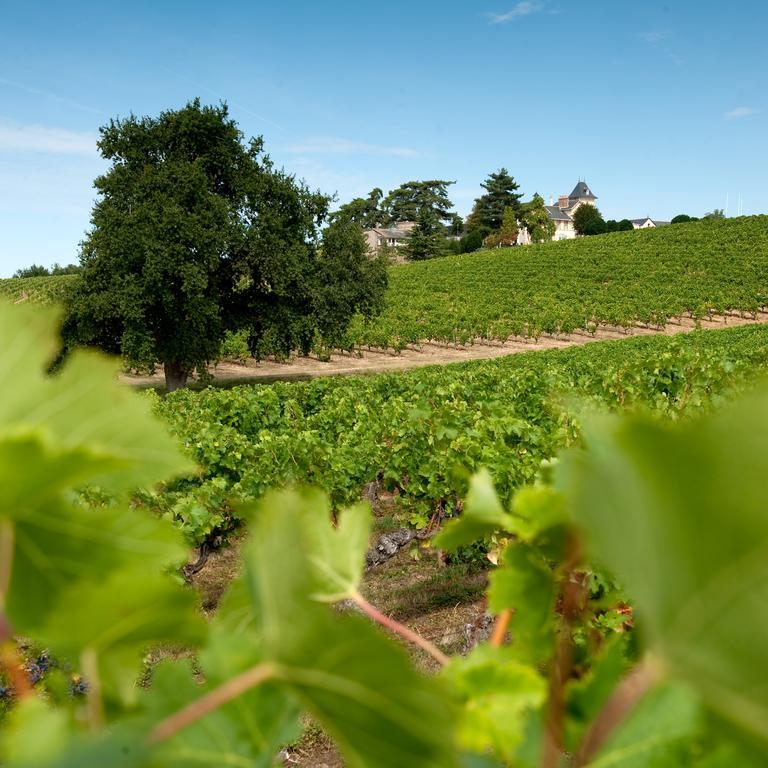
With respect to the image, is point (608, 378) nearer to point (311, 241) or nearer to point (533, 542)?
point (533, 542)

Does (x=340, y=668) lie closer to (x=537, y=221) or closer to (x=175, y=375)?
(x=175, y=375)

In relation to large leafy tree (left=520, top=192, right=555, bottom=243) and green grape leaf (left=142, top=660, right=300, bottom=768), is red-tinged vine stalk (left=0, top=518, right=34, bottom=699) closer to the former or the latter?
green grape leaf (left=142, top=660, right=300, bottom=768)

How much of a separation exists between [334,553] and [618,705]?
0.86 feet

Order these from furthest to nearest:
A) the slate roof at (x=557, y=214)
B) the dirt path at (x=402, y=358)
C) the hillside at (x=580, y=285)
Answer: the slate roof at (x=557, y=214), the hillside at (x=580, y=285), the dirt path at (x=402, y=358)

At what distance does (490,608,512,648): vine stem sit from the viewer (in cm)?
52

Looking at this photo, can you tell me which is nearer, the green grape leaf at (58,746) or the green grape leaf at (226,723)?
the green grape leaf at (58,746)

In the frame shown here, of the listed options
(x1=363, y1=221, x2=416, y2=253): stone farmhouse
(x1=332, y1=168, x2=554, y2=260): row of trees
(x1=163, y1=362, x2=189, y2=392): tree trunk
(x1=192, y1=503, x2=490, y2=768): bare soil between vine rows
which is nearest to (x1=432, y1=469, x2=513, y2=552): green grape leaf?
(x1=192, y1=503, x2=490, y2=768): bare soil between vine rows

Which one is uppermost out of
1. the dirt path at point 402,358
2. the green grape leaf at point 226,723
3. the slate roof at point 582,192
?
the slate roof at point 582,192

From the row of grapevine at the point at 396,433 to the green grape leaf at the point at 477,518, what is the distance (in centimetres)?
281

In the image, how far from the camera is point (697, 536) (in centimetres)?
26

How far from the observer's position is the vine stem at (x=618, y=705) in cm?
30

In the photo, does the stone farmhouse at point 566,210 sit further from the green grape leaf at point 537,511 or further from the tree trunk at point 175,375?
the green grape leaf at point 537,511

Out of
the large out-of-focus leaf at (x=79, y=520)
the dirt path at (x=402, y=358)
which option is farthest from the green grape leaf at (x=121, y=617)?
the dirt path at (x=402, y=358)

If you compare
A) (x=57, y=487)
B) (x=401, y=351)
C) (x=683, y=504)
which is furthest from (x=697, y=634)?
(x=401, y=351)
